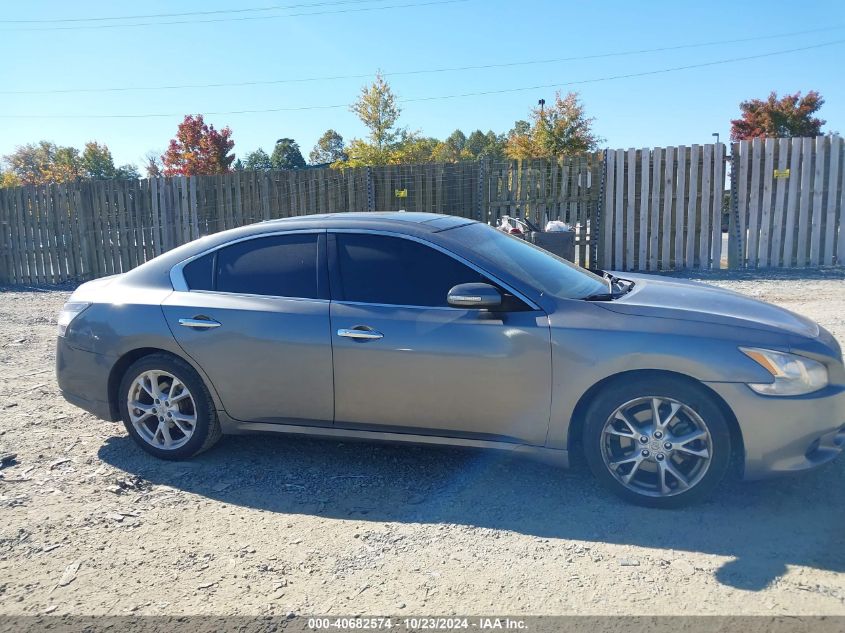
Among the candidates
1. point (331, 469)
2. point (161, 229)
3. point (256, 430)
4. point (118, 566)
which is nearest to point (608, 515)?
point (331, 469)

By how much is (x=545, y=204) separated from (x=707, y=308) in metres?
9.37

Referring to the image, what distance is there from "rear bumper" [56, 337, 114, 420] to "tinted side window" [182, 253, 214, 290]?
30.4 inches

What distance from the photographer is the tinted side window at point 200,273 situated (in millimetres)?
4715

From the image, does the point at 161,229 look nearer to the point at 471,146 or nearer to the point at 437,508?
the point at 437,508

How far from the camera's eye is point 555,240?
11.9 meters

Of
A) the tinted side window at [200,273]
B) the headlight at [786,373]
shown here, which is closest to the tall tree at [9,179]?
the tinted side window at [200,273]

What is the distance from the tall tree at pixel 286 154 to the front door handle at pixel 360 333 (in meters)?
66.3

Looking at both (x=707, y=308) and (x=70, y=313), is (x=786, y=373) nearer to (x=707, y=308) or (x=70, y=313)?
(x=707, y=308)

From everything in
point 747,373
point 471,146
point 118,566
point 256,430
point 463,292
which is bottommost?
point 118,566

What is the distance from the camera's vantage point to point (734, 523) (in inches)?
143

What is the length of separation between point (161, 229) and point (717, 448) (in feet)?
42.9

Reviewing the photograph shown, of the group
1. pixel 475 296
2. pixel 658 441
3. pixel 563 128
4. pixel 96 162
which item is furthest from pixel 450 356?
pixel 96 162

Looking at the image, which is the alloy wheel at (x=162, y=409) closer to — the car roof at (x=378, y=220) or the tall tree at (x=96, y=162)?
the car roof at (x=378, y=220)

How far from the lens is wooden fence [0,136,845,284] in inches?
487
